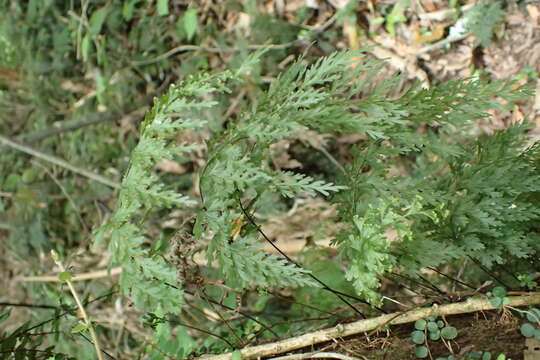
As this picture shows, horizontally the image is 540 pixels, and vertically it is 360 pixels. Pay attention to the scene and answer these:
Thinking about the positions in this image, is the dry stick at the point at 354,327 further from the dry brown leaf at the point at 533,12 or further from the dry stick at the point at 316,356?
the dry brown leaf at the point at 533,12

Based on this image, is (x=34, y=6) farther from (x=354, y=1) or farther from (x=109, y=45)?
(x=354, y=1)

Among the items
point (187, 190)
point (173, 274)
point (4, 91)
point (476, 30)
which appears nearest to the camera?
point (173, 274)

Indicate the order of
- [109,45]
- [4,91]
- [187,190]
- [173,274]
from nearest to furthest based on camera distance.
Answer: [173,274], [187,190], [109,45], [4,91]

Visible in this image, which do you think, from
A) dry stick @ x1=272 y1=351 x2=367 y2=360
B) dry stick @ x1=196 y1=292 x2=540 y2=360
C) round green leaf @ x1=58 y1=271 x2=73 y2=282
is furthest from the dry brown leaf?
round green leaf @ x1=58 y1=271 x2=73 y2=282

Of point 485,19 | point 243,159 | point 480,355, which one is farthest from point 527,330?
point 485,19

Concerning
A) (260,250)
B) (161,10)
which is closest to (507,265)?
(260,250)

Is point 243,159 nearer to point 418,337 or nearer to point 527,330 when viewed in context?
point 418,337

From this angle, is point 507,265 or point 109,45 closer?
point 507,265
